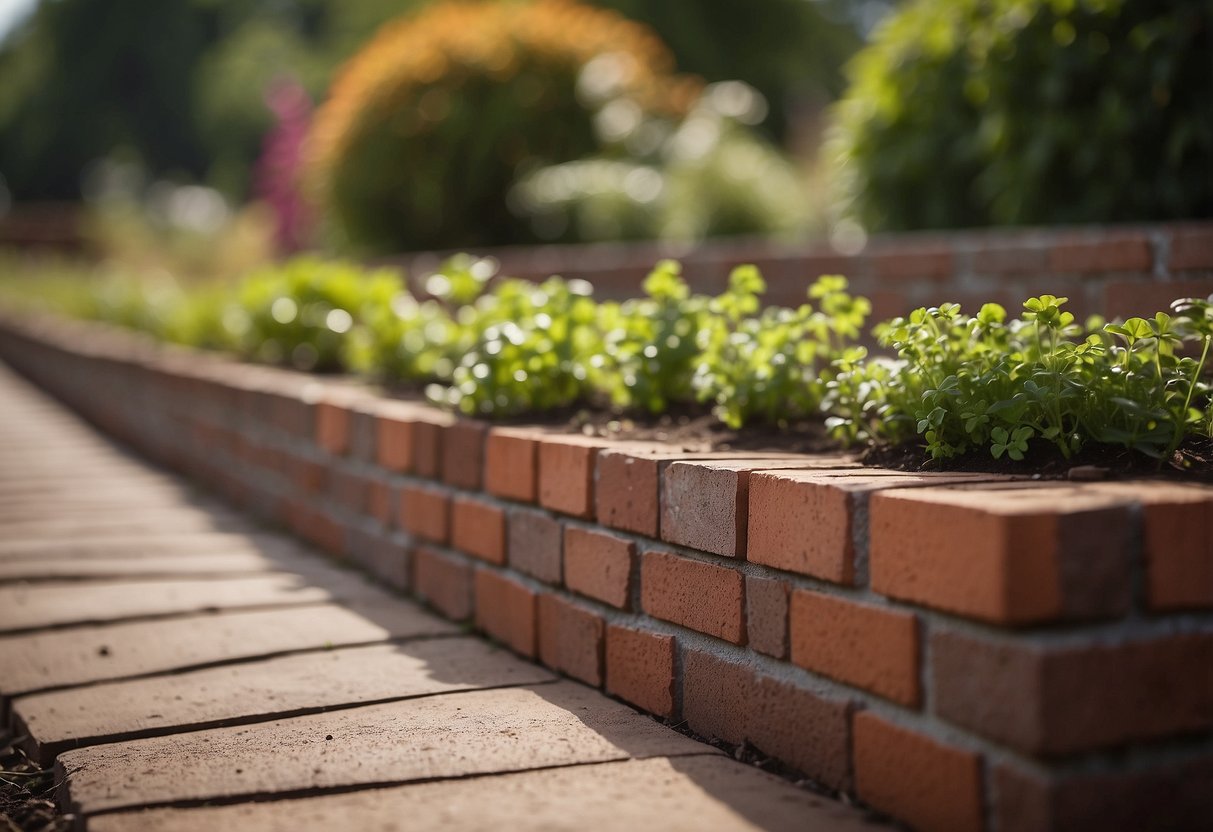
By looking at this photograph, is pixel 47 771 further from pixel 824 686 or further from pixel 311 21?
pixel 311 21

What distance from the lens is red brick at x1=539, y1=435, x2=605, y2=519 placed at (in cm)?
192

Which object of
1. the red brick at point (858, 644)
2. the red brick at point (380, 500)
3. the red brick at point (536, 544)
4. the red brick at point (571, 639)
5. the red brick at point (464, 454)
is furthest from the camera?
the red brick at point (380, 500)

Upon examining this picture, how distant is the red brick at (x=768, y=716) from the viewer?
56.6 inches

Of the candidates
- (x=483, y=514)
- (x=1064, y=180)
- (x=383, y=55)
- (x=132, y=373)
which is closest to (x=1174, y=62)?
(x=1064, y=180)

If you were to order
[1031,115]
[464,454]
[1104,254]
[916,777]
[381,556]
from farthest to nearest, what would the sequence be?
[1031,115] → [381,556] → [1104,254] → [464,454] → [916,777]

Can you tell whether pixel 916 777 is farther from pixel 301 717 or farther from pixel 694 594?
pixel 301 717

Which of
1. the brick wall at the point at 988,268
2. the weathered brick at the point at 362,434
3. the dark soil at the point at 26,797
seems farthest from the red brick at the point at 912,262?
the dark soil at the point at 26,797

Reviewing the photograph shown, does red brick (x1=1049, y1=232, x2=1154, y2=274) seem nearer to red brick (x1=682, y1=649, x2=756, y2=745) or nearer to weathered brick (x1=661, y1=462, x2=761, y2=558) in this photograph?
weathered brick (x1=661, y1=462, x2=761, y2=558)

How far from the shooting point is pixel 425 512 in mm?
2490

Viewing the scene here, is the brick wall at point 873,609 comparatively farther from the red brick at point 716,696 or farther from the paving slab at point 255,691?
the paving slab at point 255,691

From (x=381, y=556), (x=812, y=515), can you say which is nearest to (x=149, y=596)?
(x=381, y=556)

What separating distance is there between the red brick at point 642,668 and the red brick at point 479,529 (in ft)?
1.31

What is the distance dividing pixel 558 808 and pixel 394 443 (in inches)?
53.5

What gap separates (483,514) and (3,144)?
37613 mm
